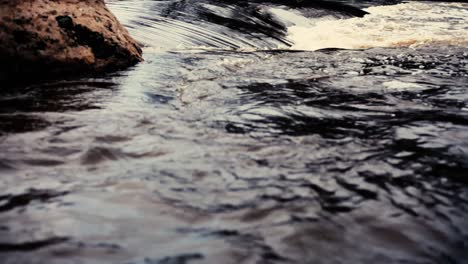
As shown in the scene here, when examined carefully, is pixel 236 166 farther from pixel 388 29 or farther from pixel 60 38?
pixel 388 29

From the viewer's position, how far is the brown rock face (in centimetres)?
382

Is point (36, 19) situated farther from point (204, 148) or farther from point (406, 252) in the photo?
point (406, 252)

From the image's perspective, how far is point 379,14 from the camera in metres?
11.5

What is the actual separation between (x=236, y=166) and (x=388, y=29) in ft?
26.0

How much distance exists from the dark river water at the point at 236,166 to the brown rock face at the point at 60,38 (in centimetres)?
28

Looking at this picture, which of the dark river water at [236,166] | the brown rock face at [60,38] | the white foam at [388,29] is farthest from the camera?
the white foam at [388,29]

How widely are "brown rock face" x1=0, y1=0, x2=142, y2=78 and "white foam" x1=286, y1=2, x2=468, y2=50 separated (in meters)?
3.83

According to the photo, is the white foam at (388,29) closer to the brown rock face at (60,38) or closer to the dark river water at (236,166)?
the dark river water at (236,166)

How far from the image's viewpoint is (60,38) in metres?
4.14

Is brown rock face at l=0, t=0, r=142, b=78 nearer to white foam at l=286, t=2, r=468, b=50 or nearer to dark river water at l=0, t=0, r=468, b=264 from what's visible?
dark river water at l=0, t=0, r=468, b=264

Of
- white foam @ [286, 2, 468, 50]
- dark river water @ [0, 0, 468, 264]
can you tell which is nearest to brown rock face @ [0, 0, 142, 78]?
Result: dark river water @ [0, 0, 468, 264]

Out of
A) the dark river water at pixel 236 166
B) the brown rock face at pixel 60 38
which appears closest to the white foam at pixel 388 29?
the dark river water at pixel 236 166

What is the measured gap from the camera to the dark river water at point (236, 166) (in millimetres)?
1538

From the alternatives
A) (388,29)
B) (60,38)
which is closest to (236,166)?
(60,38)
